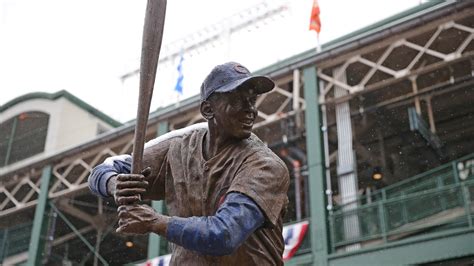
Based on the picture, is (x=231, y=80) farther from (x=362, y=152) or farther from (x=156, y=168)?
(x=362, y=152)

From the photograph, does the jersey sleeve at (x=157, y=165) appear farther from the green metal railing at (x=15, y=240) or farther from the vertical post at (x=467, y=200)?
the green metal railing at (x=15, y=240)

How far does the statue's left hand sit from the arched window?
77.6 feet

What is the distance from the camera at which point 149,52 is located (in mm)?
2254

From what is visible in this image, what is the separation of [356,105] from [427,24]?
13.3ft

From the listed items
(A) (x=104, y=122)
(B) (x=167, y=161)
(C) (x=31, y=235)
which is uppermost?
(A) (x=104, y=122)

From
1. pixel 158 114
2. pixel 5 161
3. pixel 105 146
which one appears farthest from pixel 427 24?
pixel 5 161

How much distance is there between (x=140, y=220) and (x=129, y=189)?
11 cm

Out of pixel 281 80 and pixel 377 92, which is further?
pixel 377 92

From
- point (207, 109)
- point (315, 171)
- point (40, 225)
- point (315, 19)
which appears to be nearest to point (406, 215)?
point (315, 171)

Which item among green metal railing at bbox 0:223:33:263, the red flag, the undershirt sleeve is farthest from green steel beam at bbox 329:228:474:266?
green metal railing at bbox 0:223:33:263

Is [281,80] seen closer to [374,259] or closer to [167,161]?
[374,259]

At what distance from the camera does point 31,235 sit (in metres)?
22.5

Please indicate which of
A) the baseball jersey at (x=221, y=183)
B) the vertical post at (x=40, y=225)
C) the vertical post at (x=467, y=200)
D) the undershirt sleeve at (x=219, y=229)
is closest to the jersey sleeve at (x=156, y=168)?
the baseball jersey at (x=221, y=183)

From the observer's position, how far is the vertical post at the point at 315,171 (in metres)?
15.1
